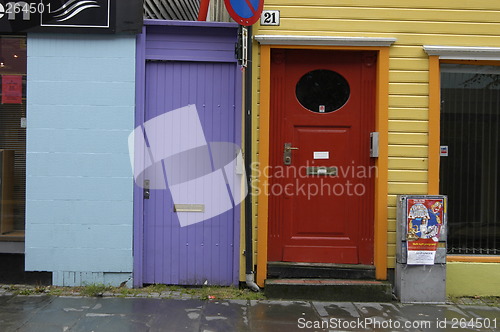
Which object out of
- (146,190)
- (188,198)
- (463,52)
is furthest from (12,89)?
(463,52)

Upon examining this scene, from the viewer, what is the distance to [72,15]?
532 cm

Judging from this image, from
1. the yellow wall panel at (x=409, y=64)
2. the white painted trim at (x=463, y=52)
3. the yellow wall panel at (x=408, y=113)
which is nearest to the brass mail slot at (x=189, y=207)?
the yellow wall panel at (x=408, y=113)

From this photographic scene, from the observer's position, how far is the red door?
18.2 ft

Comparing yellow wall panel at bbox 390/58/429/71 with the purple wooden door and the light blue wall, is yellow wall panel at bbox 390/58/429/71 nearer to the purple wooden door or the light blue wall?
the purple wooden door

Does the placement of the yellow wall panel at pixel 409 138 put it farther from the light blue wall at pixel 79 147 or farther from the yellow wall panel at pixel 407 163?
the light blue wall at pixel 79 147

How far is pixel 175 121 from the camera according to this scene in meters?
5.51

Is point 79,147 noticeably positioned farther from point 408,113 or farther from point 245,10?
point 408,113

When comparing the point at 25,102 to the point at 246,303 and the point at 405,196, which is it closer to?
the point at 246,303

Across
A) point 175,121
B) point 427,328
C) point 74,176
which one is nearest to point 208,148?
point 175,121

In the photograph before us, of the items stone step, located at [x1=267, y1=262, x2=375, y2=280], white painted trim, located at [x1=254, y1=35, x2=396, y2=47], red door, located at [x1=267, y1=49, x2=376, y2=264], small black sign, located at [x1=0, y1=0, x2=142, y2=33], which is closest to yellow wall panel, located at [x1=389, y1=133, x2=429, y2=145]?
red door, located at [x1=267, y1=49, x2=376, y2=264]

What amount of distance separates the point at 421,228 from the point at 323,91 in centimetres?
194

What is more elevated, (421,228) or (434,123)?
(434,123)

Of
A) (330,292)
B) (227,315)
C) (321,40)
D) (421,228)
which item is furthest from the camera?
(321,40)

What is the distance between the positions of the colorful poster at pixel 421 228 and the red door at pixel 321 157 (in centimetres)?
54
